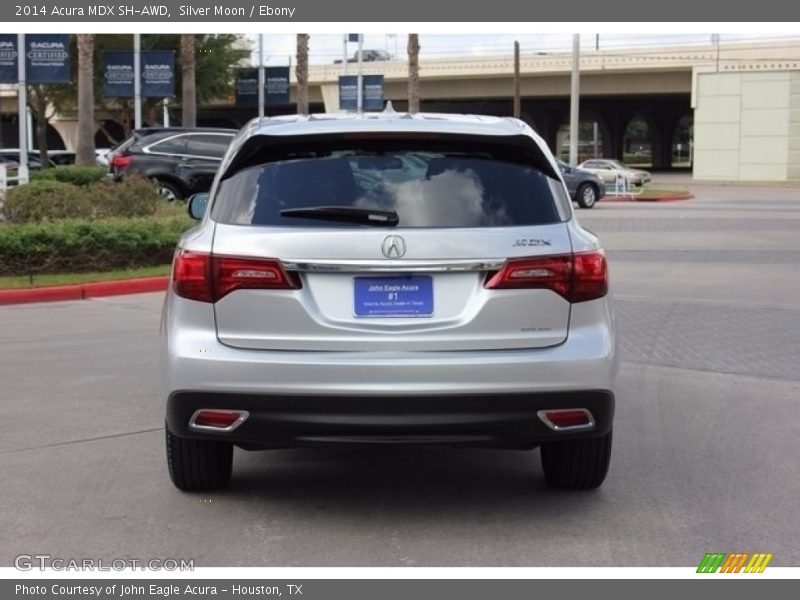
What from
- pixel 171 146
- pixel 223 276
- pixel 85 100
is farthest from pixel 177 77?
pixel 223 276

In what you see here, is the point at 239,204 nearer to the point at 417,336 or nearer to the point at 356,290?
the point at 356,290

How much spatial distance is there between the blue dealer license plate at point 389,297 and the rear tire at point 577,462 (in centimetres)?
123

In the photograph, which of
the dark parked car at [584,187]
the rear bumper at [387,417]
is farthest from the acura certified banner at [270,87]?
the rear bumper at [387,417]

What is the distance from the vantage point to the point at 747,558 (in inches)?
195

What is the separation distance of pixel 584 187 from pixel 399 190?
1153 inches

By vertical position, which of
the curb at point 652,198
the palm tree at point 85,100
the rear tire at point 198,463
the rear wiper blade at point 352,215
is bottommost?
the curb at point 652,198

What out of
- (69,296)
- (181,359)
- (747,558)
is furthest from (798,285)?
(181,359)

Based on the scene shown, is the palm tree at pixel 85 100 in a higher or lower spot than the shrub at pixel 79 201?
higher

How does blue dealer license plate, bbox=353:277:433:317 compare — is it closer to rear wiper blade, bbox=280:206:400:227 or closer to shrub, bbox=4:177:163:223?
rear wiper blade, bbox=280:206:400:227

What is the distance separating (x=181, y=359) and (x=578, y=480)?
2150 millimetres

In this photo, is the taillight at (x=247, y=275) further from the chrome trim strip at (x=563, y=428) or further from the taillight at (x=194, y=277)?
the chrome trim strip at (x=563, y=428)

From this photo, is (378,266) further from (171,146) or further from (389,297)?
(171,146)

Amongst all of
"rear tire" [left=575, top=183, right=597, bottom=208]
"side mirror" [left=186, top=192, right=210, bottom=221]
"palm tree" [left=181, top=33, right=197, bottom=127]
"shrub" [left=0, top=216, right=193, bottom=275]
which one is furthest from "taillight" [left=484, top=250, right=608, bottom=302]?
"palm tree" [left=181, top=33, right=197, bottom=127]

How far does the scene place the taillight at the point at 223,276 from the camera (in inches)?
196
